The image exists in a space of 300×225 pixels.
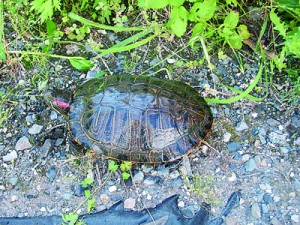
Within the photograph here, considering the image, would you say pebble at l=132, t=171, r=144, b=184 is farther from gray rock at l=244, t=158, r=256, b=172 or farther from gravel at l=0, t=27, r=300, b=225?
gray rock at l=244, t=158, r=256, b=172

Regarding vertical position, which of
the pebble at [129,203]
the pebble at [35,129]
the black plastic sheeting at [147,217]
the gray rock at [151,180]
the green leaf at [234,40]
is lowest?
the black plastic sheeting at [147,217]

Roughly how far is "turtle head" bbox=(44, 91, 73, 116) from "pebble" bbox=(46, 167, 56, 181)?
1.27ft

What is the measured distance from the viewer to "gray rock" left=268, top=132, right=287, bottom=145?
2836 mm

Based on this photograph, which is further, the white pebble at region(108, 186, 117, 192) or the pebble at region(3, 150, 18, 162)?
the pebble at region(3, 150, 18, 162)

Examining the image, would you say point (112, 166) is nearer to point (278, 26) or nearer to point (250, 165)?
point (250, 165)

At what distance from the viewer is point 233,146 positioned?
283 cm

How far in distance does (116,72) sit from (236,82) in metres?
0.90

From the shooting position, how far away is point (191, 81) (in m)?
3.07

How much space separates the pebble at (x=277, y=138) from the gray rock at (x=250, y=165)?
0.22 meters

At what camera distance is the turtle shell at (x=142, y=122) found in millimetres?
2564

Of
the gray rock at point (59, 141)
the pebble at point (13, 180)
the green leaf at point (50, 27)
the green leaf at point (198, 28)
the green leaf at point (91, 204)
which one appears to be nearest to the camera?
the green leaf at point (91, 204)

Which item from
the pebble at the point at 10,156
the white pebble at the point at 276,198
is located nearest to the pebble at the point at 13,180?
the pebble at the point at 10,156

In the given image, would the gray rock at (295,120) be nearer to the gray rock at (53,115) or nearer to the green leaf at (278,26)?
the green leaf at (278,26)

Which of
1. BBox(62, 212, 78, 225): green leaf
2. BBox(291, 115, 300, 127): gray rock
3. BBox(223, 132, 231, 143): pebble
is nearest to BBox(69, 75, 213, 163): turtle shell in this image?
BBox(223, 132, 231, 143): pebble
